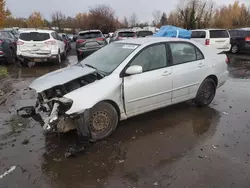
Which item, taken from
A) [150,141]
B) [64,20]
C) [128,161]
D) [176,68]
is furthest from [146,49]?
[64,20]

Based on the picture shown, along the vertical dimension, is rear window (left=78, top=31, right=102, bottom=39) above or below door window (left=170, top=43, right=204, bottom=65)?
above

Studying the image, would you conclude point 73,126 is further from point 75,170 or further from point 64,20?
point 64,20

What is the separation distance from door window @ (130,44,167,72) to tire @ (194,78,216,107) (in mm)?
1294

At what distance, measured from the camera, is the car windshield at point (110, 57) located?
4668 mm

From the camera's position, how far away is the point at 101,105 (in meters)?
4.20

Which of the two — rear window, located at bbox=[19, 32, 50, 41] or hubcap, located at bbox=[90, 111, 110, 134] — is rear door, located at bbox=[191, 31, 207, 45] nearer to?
rear window, located at bbox=[19, 32, 50, 41]

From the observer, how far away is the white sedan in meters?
3.98

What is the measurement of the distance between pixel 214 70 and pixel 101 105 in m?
3.05

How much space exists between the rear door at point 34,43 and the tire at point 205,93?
8.36 metres

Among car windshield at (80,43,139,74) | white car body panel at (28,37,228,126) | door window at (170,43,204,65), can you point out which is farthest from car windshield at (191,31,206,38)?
car windshield at (80,43,139,74)

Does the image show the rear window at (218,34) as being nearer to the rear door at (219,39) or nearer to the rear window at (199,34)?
the rear door at (219,39)

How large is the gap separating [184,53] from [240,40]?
1394cm

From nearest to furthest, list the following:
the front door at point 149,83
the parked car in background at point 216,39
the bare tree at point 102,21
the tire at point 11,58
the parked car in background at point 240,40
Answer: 1. the front door at point 149,83
2. the tire at point 11,58
3. the parked car in background at point 216,39
4. the parked car in background at point 240,40
5. the bare tree at point 102,21

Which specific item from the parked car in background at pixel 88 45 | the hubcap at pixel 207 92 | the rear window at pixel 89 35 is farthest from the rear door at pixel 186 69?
the rear window at pixel 89 35
